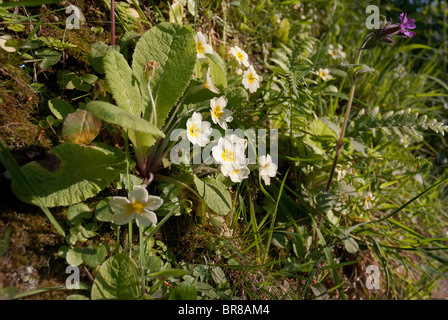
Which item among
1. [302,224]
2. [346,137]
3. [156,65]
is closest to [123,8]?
[156,65]

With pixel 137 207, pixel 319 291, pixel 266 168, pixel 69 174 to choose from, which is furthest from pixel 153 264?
pixel 319 291

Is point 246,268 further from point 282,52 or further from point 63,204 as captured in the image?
point 282,52

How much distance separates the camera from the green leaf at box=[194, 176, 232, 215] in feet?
5.20

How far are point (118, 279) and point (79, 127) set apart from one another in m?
0.62

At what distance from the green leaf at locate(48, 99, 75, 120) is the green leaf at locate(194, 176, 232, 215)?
63 centimetres

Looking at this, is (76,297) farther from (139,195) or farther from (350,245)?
(350,245)

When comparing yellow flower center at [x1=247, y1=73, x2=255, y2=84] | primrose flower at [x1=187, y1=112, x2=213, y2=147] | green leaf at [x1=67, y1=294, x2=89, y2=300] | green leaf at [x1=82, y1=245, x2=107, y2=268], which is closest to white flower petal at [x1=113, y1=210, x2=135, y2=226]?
green leaf at [x1=82, y1=245, x2=107, y2=268]

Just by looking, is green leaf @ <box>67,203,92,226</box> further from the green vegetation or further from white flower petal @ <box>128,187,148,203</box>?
white flower petal @ <box>128,187,148,203</box>

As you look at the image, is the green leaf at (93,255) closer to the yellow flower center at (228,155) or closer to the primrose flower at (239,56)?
the yellow flower center at (228,155)

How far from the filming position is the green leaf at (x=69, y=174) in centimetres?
134

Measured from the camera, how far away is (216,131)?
1.79 metres

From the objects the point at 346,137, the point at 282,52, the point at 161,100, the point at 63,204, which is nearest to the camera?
the point at 63,204

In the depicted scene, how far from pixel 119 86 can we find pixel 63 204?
0.55 m

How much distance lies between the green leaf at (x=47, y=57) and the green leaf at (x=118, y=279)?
935 mm
